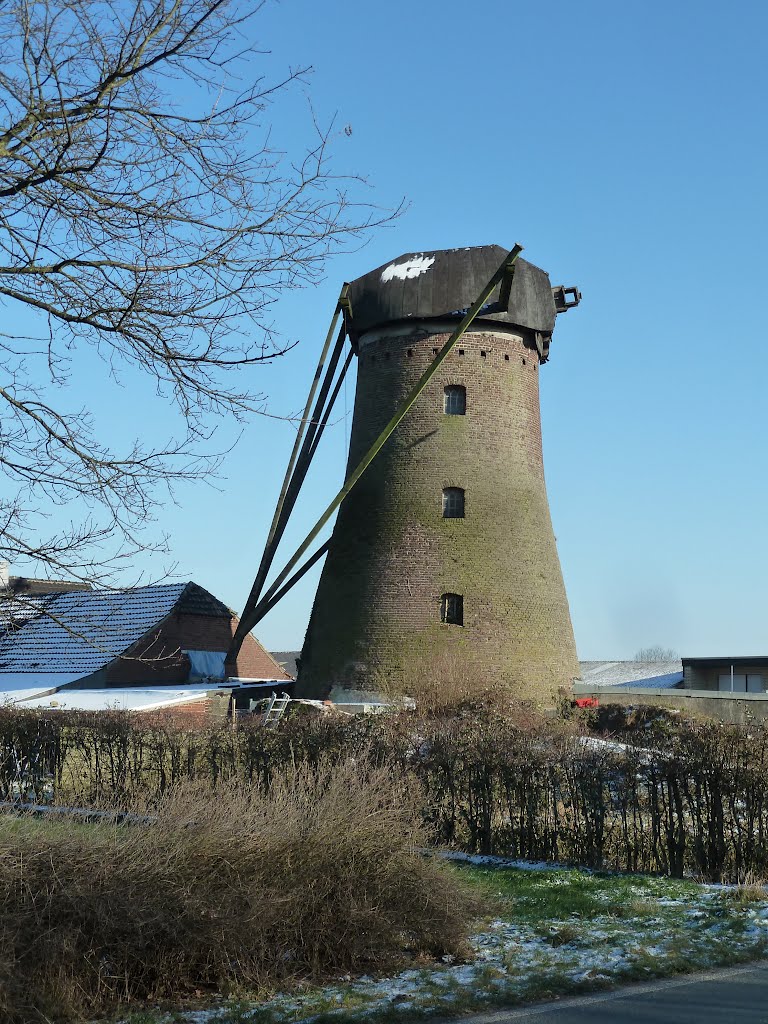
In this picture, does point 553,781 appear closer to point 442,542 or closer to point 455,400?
point 442,542

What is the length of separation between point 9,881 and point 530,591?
18.2m

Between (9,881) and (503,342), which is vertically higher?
(503,342)

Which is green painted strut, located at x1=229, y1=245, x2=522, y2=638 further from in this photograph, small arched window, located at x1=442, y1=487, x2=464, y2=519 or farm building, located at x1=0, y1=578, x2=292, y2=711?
farm building, located at x1=0, y1=578, x2=292, y2=711

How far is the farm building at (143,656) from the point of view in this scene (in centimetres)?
2622

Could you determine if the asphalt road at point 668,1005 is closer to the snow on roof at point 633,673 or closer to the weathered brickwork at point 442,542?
the weathered brickwork at point 442,542

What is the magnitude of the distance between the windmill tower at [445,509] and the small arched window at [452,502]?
3 cm

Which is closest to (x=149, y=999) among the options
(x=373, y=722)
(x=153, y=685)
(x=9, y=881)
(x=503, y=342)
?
(x=9, y=881)

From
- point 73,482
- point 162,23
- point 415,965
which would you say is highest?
point 162,23

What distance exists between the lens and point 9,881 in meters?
6.39

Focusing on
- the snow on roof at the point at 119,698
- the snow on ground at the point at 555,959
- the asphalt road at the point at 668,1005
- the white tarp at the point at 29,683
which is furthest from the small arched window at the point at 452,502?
the asphalt road at the point at 668,1005

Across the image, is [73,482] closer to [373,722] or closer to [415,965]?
[415,965]

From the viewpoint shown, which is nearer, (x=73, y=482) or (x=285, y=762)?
(x=73, y=482)

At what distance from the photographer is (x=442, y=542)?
2353cm

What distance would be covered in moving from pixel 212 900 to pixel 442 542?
16997 mm
